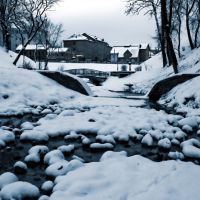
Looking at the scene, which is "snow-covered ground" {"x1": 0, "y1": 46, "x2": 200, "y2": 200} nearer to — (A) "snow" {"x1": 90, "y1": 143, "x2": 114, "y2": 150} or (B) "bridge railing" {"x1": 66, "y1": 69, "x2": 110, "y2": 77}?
(A) "snow" {"x1": 90, "y1": 143, "x2": 114, "y2": 150}

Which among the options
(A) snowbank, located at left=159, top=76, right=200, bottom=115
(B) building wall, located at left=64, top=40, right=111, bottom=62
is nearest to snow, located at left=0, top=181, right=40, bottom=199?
(A) snowbank, located at left=159, top=76, right=200, bottom=115

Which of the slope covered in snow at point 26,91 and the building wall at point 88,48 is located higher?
the building wall at point 88,48

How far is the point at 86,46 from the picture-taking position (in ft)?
269

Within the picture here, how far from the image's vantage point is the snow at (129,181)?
9.09ft

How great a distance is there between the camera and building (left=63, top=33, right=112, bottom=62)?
266 feet

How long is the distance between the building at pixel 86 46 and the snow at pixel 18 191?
7479cm

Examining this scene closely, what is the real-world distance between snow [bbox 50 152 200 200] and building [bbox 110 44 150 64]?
80.0 m

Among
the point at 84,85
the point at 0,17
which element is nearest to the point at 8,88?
the point at 84,85

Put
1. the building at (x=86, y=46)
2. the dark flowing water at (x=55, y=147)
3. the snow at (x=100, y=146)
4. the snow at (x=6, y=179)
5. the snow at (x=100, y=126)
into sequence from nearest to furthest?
the snow at (x=6, y=179), the dark flowing water at (x=55, y=147), the snow at (x=100, y=146), the snow at (x=100, y=126), the building at (x=86, y=46)

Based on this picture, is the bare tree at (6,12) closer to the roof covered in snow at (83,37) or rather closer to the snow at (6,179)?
the snow at (6,179)

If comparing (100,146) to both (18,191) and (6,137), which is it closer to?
(6,137)

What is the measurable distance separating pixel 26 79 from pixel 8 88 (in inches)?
47.7

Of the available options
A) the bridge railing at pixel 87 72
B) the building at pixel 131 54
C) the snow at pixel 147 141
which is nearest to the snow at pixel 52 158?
the snow at pixel 147 141

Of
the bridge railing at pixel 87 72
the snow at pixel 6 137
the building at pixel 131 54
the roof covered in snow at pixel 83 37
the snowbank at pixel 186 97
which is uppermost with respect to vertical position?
the roof covered in snow at pixel 83 37
